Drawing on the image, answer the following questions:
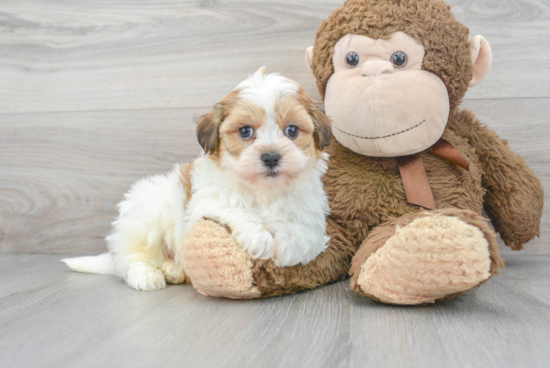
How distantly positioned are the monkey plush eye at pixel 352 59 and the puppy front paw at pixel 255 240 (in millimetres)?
614

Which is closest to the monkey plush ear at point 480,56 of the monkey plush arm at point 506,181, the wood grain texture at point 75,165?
the monkey plush arm at point 506,181

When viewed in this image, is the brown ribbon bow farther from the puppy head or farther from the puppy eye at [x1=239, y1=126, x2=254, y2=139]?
the puppy eye at [x1=239, y1=126, x2=254, y2=139]

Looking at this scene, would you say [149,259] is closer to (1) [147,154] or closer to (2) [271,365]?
(1) [147,154]

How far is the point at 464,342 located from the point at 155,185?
1095mm

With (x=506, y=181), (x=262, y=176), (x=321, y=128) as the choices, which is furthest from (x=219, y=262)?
(x=506, y=181)

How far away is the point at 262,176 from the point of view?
118 centimetres

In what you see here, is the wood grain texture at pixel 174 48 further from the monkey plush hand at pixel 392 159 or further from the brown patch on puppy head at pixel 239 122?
the brown patch on puppy head at pixel 239 122

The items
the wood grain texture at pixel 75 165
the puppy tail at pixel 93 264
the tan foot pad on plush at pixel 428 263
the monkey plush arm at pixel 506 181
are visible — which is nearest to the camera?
the tan foot pad on plush at pixel 428 263

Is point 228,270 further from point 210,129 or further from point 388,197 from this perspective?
point 388,197

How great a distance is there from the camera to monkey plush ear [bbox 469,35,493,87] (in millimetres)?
1428

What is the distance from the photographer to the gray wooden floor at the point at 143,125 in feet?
3.72

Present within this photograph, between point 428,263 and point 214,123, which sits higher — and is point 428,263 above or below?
below

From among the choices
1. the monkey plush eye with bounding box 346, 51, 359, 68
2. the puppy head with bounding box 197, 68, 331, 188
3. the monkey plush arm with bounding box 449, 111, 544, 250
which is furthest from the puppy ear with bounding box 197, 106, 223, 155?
the monkey plush arm with bounding box 449, 111, 544, 250

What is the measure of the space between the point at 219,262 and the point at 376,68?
0.74 m
